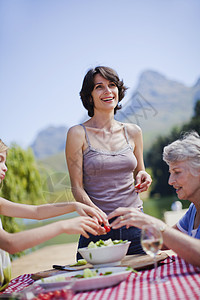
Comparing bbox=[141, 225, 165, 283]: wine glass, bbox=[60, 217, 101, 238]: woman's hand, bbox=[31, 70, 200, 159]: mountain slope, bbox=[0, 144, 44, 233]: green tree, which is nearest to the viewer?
bbox=[141, 225, 165, 283]: wine glass

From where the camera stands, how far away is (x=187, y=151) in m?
1.79

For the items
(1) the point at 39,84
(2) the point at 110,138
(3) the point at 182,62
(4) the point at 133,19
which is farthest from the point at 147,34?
(2) the point at 110,138

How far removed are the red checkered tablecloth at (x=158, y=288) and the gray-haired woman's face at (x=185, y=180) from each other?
433 mm

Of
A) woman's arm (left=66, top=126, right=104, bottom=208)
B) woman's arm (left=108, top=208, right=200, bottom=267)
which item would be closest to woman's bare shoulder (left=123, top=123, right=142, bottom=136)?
woman's arm (left=66, top=126, right=104, bottom=208)

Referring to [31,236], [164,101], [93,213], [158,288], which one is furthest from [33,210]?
Answer: [164,101]

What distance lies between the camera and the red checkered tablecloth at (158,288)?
1.13 m

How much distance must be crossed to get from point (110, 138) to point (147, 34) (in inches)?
1654

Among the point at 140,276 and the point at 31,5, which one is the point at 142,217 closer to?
the point at 140,276

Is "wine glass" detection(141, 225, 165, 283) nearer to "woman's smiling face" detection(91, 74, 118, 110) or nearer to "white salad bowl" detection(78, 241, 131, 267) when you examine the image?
"white salad bowl" detection(78, 241, 131, 267)

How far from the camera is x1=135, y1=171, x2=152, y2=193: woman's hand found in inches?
86.5

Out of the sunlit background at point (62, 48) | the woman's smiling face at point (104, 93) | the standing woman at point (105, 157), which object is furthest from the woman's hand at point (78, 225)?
the sunlit background at point (62, 48)

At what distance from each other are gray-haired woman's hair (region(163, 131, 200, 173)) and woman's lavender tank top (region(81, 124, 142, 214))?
1.38ft

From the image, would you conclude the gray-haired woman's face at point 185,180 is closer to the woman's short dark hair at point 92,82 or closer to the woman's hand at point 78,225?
the woman's hand at point 78,225

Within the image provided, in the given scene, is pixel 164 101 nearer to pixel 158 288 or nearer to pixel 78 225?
pixel 78 225
